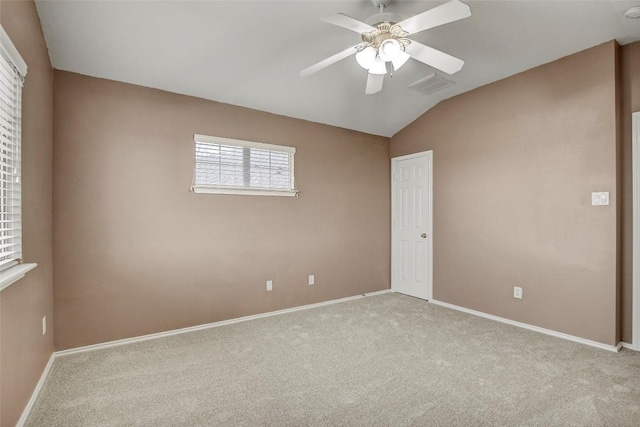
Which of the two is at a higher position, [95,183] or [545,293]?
[95,183]

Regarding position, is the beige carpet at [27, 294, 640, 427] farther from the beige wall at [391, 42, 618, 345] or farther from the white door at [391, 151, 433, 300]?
the white door at [391, 151, 433, 300]

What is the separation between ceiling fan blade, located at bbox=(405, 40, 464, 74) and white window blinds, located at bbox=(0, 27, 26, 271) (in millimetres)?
2280

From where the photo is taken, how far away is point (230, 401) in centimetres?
205

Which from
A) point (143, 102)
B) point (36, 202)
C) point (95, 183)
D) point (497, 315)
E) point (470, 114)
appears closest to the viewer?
point (36, 202)

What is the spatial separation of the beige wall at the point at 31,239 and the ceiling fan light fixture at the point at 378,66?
2.10m

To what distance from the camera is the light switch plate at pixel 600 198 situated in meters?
2.80

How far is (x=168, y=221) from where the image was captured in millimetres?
3207

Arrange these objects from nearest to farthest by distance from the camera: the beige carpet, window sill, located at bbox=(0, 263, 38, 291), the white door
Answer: window sill, located at bbox=(0, 263, 38, 291)
the beige carpet
the white door

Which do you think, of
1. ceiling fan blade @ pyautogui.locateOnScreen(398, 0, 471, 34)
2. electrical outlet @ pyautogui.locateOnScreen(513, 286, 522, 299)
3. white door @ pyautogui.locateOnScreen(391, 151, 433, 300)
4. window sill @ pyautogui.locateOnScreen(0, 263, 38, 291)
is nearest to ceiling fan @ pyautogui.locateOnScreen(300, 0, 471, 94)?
ceiling fan blade @ pyautogui.locateOnScreen(398, 0, 471, 34)

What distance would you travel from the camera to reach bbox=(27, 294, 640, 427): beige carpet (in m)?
1.89

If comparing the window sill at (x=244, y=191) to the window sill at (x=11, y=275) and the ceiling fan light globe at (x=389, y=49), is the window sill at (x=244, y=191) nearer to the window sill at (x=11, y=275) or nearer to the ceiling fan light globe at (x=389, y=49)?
the window sill at (x=11, y=275)

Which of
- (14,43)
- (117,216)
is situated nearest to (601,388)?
(117,216)

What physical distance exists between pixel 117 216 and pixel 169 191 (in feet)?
1.69

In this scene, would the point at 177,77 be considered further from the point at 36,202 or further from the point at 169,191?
the point at 36,202
